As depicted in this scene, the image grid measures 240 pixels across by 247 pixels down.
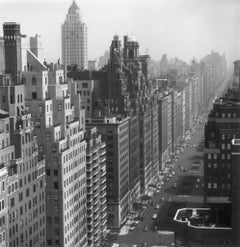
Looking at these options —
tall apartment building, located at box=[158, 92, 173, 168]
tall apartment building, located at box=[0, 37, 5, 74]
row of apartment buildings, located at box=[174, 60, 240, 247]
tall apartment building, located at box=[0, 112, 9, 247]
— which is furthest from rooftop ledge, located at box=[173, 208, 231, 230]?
tall apartment building, located at box=[158, 92, 173, 168]

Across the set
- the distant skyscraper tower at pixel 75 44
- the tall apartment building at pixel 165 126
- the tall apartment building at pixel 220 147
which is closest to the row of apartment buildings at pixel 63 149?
the tall apartment building at pixel 220 147

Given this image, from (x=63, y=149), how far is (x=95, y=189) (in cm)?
150

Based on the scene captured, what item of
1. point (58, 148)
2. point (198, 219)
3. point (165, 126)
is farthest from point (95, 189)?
point (165, 126)

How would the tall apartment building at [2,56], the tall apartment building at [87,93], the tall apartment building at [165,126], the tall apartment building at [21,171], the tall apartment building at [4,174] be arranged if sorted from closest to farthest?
the tall apartment building at [4,174], the tall apartment building at [21,171], the tall apartment building at [2,56], the tall apartment building at [87,93], the tall apartment building at [165,126]

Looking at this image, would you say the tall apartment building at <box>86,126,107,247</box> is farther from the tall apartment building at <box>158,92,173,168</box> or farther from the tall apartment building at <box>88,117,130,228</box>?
the tall apartment building at <box>158,92,173,168</box>

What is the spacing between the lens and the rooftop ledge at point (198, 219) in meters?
7.05

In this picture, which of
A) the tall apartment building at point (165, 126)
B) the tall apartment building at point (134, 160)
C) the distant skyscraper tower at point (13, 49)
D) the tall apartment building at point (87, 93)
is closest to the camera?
the distant skyscraper tower at point (13, 49)

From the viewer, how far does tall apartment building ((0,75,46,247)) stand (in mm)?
5695

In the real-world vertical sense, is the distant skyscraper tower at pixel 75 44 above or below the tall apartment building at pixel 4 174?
above

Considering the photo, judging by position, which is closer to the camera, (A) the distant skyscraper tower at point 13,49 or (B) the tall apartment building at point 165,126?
(A) the distant skyscraper tower at point 13,49

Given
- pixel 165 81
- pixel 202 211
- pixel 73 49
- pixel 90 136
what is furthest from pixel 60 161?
pixel 165 81

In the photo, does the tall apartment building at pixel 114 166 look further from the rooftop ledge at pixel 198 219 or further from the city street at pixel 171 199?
the rooftop ledge at pixel 198 219

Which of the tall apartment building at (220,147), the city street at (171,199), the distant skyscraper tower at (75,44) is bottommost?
the city street at (171,199)

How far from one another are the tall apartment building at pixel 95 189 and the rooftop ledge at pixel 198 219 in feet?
3.48
